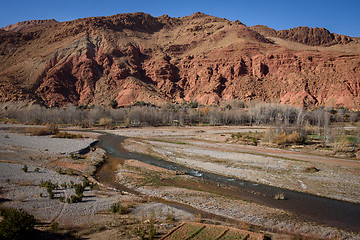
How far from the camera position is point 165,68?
4222 inches

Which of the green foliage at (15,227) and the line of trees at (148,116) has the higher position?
the line of trees at (148,116)

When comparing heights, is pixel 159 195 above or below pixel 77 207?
below

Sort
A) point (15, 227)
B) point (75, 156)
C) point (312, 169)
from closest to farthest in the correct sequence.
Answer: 1. point (15, 227)
2. point (312, 169)
3. point (75, 156)

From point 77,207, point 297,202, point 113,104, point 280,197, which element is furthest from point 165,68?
point 77,207

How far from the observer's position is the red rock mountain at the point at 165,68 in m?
82.1

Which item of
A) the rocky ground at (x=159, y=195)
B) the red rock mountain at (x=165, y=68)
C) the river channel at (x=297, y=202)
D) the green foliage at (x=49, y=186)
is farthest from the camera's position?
the red rock mountain at (x=165, y=68)

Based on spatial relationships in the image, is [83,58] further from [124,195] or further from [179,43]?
[124,195]

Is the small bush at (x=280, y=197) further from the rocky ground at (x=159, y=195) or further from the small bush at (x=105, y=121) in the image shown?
the small bush at (x=105, y=121)

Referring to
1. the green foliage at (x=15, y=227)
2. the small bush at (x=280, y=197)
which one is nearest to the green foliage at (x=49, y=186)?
the green foliage at (x=15, y=227)

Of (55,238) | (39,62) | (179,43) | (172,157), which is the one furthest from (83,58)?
(55,238)

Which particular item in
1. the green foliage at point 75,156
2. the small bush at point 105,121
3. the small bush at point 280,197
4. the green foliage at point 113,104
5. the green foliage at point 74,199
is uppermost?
the green foliage at point 113,104

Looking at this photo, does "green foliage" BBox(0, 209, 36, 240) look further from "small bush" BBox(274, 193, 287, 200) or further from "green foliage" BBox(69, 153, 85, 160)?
"green foliage" BBox(69, 153, 85, 160)

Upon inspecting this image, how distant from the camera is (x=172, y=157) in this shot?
24672 mm

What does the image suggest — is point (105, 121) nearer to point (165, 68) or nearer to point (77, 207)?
point (165, 68)
